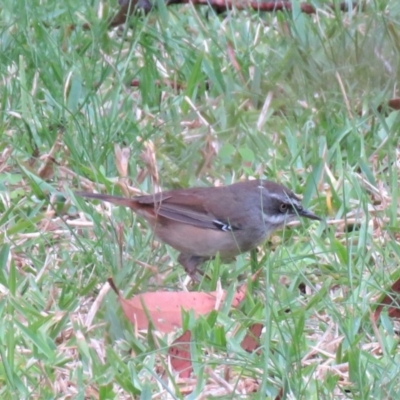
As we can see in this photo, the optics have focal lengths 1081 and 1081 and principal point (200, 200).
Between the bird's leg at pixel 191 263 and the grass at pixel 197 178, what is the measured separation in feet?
0.25

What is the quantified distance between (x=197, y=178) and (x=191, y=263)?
113 centimetres

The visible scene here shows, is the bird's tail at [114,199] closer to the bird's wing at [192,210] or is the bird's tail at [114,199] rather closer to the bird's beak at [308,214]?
the bird's wing at [192,210]

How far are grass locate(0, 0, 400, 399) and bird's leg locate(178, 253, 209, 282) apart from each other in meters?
0.07

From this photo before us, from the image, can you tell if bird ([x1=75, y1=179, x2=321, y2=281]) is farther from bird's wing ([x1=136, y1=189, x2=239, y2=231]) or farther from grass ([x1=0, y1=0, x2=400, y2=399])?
grass ([x1=0, y1=0, x2=400, y2=399])

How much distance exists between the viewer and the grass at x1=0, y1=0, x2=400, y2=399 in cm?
502

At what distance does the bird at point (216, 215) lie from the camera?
6.43 metres

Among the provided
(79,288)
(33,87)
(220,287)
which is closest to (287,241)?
(220,287)

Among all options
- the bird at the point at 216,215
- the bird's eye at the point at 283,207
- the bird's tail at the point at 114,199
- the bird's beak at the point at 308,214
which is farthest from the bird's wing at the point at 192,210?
the bird's beak at the point at 308,214

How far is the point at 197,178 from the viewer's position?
7297 mm

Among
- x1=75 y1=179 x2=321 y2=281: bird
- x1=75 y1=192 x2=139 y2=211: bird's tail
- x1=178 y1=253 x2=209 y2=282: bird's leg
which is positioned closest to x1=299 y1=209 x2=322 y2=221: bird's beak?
x1=75 y1=179 x2=321 y2=281: bird

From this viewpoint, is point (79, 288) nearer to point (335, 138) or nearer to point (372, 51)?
point (335, 138)

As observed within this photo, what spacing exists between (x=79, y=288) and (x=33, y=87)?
2591 millimetres

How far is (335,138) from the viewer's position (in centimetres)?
748

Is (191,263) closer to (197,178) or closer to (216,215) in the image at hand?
(216,215)
